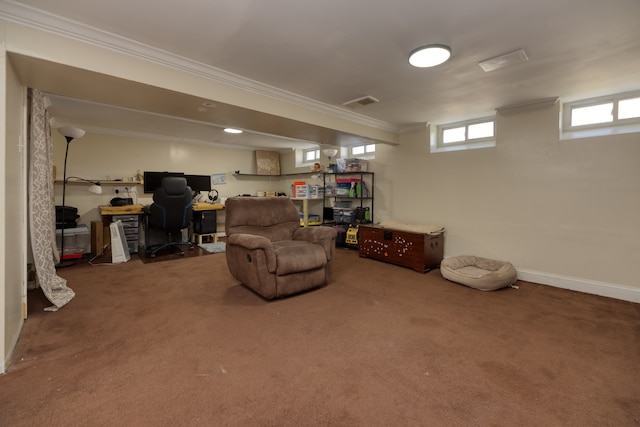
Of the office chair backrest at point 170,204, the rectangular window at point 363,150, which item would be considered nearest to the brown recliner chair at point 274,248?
the office chair backrest at point 170,204

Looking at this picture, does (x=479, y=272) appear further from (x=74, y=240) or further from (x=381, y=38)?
(x=74, y=240)

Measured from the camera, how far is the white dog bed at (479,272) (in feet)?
9.71

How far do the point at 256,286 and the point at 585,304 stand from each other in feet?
10.4

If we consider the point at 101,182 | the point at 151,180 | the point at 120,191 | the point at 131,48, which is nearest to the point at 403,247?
the point at 131,48

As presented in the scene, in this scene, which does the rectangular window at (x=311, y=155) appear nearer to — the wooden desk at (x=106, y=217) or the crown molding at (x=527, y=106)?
the wooden desk at (x=106, y=217)

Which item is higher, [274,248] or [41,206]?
[41,206]

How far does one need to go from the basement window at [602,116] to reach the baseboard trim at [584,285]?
61.6 inches

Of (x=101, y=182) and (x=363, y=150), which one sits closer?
Result: (x=101, y=182)

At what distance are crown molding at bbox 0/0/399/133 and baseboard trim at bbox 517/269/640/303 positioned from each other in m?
3.27

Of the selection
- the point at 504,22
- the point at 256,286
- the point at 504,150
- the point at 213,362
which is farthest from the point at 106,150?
the point at 504,150

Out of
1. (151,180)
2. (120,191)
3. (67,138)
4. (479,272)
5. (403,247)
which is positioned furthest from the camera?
(151,180)

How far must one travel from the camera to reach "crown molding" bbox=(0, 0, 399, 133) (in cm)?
168

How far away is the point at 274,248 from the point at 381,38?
2.05m

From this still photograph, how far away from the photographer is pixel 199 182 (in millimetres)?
5945
